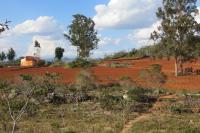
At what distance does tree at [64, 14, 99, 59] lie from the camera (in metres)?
76.6

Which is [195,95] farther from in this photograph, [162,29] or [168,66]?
[168,66]

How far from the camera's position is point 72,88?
30.6 m

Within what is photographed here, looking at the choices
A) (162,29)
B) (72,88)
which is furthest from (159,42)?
(72,88)

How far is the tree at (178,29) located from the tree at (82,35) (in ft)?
95.3

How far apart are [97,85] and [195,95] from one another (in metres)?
7.68

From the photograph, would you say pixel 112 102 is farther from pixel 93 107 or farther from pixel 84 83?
pixel 84 83

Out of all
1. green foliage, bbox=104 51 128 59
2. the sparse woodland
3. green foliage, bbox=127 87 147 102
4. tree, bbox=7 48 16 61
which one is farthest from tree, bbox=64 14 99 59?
green foliage, bbox=127 87 147 102

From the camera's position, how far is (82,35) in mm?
76812

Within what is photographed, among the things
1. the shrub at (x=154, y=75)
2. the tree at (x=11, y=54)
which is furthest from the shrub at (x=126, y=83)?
the tree at (x=11, y=54)

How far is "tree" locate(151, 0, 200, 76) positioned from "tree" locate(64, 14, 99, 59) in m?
29.1

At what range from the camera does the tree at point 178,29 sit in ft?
155

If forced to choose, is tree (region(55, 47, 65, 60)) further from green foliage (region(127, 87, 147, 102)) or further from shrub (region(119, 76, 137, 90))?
green foliage (region(127, 87, 147, 102))

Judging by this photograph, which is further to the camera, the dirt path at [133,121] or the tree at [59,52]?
the tree at [59,52]

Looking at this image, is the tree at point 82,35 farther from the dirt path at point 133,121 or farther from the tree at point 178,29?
the dirt path at point 133,121
